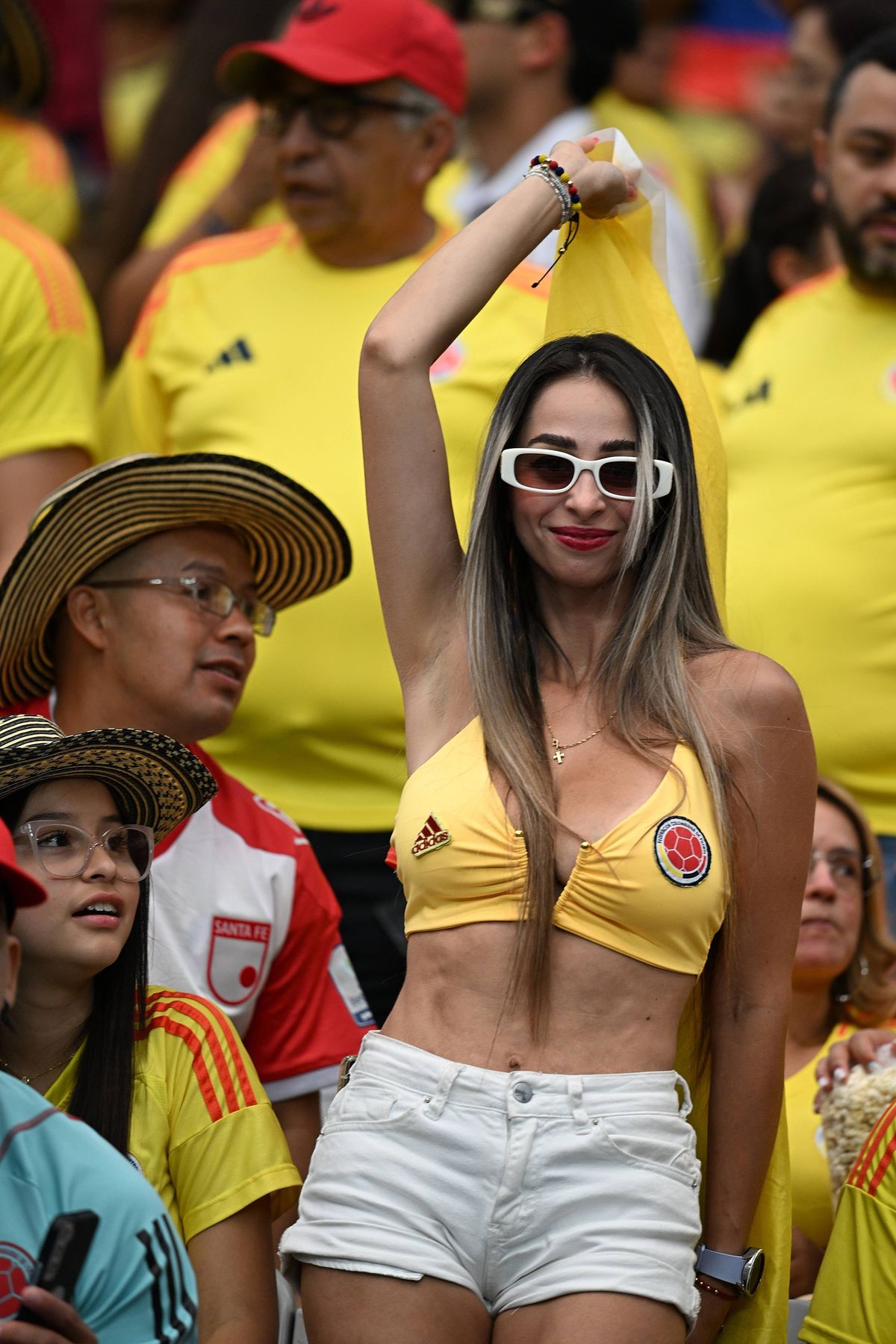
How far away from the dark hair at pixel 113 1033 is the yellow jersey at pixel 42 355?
58.7 inches

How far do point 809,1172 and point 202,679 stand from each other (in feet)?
4.85

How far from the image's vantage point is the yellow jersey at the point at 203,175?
589cm

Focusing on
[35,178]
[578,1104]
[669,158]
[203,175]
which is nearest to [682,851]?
[578,1104]

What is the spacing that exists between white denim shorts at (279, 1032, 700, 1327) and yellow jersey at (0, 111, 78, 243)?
3.89m

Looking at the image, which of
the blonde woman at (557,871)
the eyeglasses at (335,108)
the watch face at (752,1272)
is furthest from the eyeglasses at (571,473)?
the eyeglasses at (335,108)

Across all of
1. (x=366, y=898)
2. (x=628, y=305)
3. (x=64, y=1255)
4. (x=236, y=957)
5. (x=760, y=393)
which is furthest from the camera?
(x=760, y=393)

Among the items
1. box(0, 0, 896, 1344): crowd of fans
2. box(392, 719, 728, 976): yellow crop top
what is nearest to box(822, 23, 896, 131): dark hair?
box(0, 0, 896, 1344): crowd of fans

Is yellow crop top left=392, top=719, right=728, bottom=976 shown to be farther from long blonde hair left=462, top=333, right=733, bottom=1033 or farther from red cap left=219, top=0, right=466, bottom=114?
red cap left=219, top=0, right=466, bottom=114

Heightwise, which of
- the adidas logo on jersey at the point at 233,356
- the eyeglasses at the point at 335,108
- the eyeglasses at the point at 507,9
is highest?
the eyeglasses at the point at 507,9

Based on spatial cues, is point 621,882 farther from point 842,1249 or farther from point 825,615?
point 825,615

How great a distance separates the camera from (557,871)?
280cm

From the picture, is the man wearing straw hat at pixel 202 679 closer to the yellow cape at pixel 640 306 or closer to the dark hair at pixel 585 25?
the yellow cape at pixel 640 306

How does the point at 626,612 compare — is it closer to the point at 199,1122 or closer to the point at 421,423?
the point at 421,423

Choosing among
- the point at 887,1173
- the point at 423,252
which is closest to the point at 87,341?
the point at 423,252
